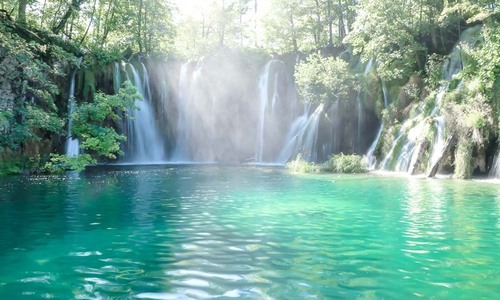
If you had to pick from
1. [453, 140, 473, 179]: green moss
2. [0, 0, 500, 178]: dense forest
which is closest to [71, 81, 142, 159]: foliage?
[0, 0, 500, 178]: dense forest

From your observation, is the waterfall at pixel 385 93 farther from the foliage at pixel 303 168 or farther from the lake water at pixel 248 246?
the lake water at pixel 248 246

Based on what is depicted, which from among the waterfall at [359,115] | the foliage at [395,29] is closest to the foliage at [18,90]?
the waterfall at [359,115]

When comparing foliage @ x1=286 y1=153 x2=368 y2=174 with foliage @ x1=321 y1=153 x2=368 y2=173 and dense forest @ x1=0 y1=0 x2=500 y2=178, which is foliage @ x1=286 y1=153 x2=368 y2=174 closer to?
foliage @ x1=321 y1=153 x2=368 y2=173

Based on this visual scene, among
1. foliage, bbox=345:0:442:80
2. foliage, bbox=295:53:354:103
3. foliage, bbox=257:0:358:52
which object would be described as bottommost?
foliage, bbox=295:53:354:103

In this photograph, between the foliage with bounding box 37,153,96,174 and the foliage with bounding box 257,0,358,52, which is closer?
the foliage with bounding box 37,153,96,174

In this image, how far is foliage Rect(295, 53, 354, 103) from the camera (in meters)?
29.7

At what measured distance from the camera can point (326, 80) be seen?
29828 mm

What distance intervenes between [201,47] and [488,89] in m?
29.1

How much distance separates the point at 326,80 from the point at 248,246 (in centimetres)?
2474

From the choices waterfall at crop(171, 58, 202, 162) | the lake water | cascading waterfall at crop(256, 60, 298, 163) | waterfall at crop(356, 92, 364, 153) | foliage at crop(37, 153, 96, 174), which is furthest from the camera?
waterfall at crop(171, 58, 202, 162)

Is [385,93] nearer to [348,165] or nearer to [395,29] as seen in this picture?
[395,29]

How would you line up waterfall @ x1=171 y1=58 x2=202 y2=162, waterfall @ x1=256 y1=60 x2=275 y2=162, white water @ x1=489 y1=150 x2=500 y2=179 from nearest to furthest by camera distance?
white water @ x1=489 y1=150 x2=500 y2=179
waterfall @ x1=256 y1=60 x2=275 y2=162
waterfall @ x1=171 y1=58 x2=202 y2=162

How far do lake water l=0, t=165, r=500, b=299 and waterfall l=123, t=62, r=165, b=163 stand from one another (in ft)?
68.2

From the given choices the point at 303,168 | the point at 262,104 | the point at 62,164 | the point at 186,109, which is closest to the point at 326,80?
the point at 262,104
